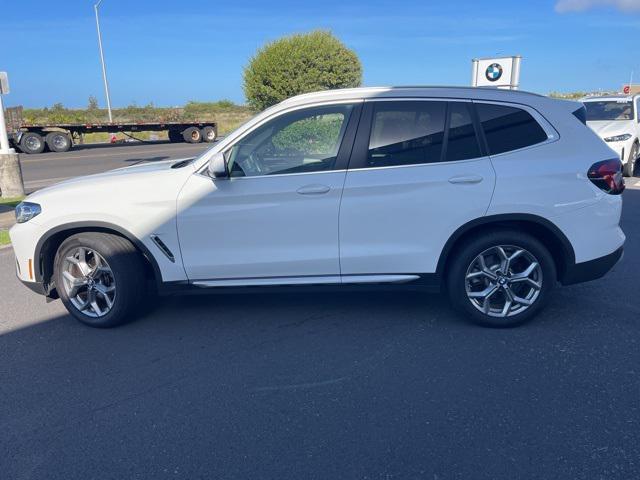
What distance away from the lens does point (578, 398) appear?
3.09 m

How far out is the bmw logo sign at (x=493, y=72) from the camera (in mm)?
11602

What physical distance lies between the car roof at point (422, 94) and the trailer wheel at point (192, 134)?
26.8 m

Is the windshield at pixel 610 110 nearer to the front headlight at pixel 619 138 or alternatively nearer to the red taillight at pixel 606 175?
the front headlight at pixel 619 138

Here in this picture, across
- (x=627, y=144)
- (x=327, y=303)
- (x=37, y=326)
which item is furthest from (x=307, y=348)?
(x=627, y=144)

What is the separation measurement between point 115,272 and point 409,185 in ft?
7.92

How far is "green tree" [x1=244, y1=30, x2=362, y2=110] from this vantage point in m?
25.1

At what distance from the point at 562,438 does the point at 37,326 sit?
4102mm

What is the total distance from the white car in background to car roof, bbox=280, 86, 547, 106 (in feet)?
28.2

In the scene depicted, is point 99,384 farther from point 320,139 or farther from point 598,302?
point 598,302

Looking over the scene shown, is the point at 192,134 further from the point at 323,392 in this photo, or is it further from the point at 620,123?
the point at 323,392

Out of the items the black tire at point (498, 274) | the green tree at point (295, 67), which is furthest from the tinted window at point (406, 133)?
the green tree at point (295, 67)

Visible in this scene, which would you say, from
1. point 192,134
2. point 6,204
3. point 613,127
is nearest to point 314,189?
point 6,204

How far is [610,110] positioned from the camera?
12469mm

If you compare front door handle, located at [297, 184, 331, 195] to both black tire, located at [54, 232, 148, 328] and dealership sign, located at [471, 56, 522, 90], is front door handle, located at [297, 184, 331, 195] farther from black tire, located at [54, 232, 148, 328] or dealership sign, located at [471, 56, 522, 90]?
dealership sign, located at [471, 56, 522, 90]
